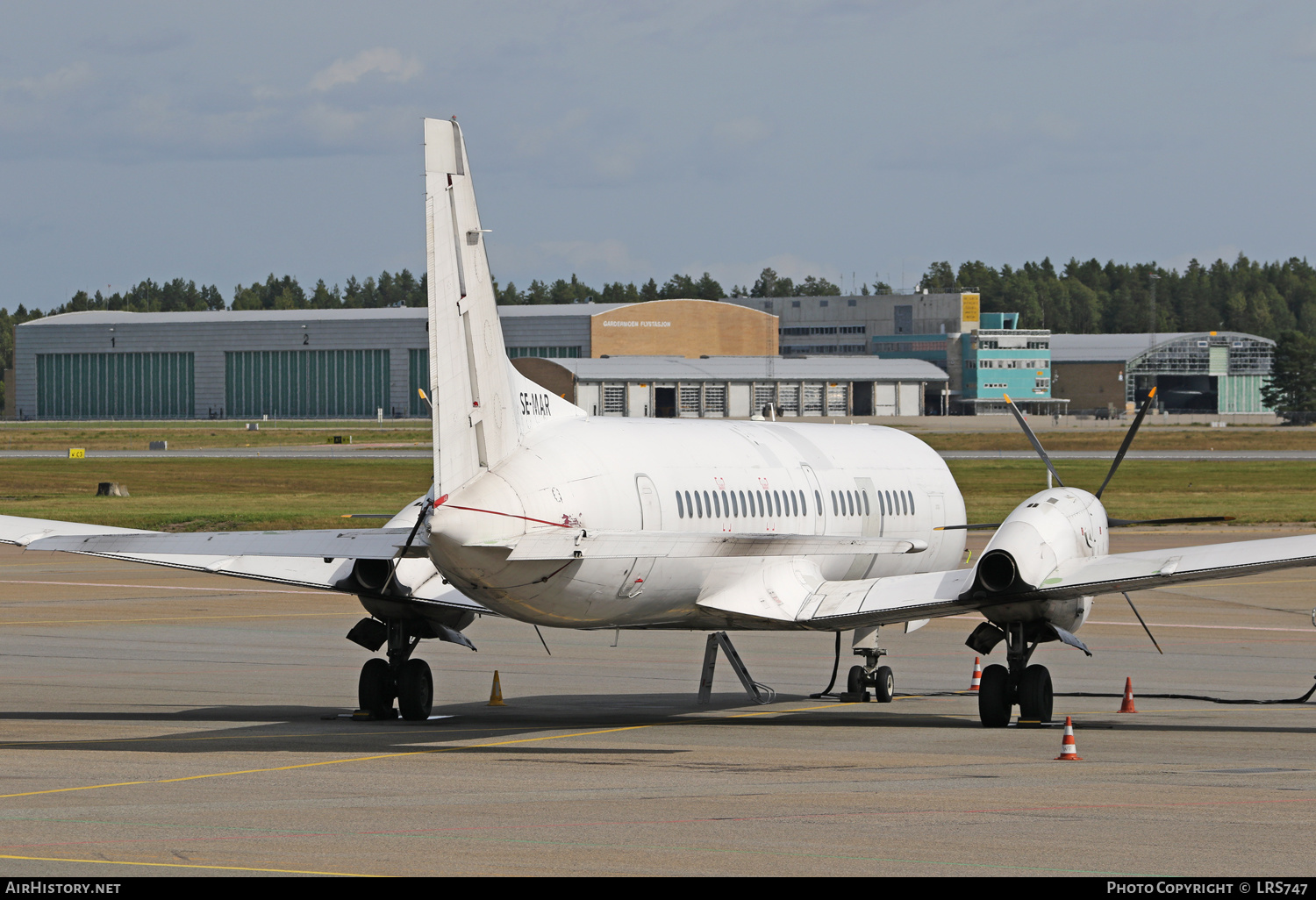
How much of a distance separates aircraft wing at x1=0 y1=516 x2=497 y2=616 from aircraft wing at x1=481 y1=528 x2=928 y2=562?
2.00 metres

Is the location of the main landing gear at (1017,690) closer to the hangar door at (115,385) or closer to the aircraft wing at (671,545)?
the aircraft wing at (671,545)

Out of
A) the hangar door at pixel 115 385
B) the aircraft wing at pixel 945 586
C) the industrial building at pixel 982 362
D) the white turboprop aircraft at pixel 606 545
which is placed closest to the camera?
the white turboprop aircraft at pixel 606 545

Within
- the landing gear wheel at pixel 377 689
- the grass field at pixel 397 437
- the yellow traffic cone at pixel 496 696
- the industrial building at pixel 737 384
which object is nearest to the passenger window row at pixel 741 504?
the yellow traffic cone at pixel 496 696

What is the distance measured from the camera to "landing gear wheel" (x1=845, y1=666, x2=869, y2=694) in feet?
73.1

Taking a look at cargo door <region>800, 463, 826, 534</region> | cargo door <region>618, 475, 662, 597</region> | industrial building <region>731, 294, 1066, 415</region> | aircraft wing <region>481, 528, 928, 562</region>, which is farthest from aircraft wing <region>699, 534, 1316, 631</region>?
industrial building <region>731, 294, 1066, 415</region>

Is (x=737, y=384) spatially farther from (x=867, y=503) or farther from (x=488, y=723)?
(x=488, y=723)

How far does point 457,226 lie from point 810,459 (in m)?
7.33

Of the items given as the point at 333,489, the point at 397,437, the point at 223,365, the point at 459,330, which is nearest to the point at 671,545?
the point at 459,330

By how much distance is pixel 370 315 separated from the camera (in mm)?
182875

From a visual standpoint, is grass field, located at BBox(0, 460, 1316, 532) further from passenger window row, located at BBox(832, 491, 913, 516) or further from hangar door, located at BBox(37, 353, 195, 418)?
hangar door, located at BBox(37, 353, 195, 418)

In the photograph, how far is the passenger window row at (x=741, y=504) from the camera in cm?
1920

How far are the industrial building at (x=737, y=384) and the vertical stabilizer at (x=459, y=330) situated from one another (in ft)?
417
